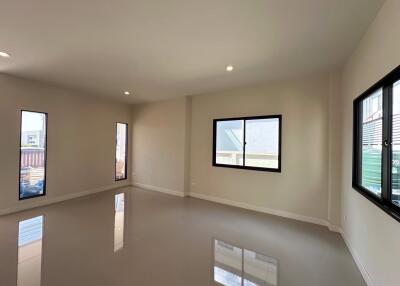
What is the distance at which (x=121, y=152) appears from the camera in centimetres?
680

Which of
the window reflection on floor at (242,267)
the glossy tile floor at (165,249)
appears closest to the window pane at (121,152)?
the glossy tile floor at (165,249)

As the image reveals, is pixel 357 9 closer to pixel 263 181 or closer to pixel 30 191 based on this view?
pixel 263 181

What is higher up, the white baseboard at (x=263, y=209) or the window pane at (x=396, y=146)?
the window pane at (x=396, y=146)

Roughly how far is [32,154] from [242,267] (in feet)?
16.5

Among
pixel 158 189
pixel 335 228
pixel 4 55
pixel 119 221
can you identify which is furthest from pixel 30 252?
pixel 335 228

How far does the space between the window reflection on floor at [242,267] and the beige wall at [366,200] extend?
1.01 m

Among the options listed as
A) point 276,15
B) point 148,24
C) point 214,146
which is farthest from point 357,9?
point 214,146

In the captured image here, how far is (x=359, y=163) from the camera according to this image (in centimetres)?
268

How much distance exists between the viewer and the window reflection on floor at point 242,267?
2.18 meters

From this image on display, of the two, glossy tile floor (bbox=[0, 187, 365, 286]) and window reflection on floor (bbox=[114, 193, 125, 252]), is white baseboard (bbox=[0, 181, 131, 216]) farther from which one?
window reflection on floor (bbox=[114, 193, 125, 252])

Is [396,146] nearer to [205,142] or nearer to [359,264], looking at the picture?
[359,264]

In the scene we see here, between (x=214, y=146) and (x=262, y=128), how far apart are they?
1.35m

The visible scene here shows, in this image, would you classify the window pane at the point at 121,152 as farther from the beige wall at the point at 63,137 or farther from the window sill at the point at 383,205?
the window sill at the point at 383,205

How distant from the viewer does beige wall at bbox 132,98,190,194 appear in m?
5.68
